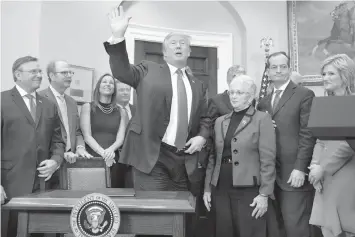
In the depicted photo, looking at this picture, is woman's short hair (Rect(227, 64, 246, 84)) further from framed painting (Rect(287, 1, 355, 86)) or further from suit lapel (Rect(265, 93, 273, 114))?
framed painting (Rect(287, 1, 355, 86))

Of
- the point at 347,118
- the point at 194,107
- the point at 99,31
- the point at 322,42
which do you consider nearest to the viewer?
the point at 347,118

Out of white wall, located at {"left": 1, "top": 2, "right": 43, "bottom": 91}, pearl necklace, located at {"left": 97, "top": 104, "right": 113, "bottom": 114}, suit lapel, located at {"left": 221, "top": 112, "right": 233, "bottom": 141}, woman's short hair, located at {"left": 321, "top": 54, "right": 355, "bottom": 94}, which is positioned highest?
white wall, located at {"left": 1, "top": 2, "right": 43, "bottom": 91}

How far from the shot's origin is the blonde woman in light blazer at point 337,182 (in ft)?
6.49

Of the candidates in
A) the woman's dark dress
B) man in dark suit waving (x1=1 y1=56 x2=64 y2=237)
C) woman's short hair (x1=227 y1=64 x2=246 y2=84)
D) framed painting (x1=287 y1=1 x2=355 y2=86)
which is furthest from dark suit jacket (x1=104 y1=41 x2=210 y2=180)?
framed painting (x1=287 y1=1 x2=355 y2=86)

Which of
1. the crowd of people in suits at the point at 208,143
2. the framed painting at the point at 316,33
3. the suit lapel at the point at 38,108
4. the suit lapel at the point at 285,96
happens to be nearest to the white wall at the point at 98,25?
the framed painting at the point at 316,33

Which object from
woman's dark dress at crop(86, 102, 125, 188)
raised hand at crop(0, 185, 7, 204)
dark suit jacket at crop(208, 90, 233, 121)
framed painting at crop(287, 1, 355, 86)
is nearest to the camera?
raised hand at crop(0, 185, 7, 204)

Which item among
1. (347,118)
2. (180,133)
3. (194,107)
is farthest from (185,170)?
(347,118)

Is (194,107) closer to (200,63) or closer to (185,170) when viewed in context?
(185,170)

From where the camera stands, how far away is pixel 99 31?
496cm

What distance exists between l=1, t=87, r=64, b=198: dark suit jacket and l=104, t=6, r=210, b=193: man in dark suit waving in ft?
2.23

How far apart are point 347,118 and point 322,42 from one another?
4.76 m

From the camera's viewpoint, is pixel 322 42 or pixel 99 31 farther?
pixel 322 42

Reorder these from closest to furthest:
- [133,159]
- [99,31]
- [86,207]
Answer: [86,207] < [133,159] < [99,31]

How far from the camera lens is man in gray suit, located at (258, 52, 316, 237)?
101 inches
